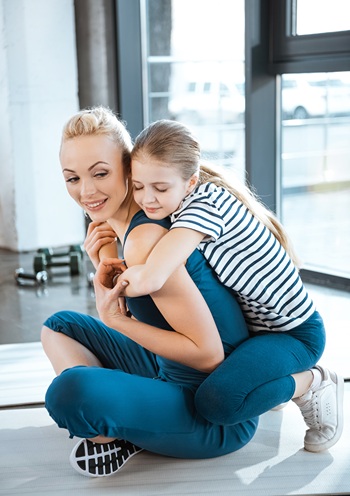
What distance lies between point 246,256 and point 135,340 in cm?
32

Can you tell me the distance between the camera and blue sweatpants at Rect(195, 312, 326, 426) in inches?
66.4

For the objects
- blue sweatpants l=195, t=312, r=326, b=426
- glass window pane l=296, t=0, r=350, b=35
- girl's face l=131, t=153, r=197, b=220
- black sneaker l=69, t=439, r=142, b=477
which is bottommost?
black sneaker l=69, t=439, r=142, b=477

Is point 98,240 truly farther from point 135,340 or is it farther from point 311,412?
point 311,412

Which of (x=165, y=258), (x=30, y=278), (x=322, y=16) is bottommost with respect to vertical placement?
(x=30, y=278)

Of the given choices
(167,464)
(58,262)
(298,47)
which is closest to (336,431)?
(167,464)

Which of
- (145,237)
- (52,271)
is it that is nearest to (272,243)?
(145,237)

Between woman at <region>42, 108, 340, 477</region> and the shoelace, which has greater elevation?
woman at <region>42, 108, 340, 477</region>

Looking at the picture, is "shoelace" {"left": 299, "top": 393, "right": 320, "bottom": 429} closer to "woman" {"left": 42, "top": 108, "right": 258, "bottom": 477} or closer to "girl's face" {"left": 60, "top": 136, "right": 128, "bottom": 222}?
"woman" {"left": 42, "top": 108, "right": 258, "bottom": 477}

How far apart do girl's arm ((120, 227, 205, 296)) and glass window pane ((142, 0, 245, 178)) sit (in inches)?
115

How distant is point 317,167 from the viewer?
4.37 m

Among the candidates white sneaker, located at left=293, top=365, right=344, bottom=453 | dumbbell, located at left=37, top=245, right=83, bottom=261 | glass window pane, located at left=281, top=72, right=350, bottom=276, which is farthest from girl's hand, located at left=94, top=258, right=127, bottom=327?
dumbbell, located at left=37, top=245, right=83, bottom=261

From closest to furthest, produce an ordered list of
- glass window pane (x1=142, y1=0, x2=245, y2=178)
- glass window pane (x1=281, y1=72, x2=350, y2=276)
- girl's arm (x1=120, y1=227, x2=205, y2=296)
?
girl's arm (x1=120, y1=227, x2=205, y2=296), glass window pane (x1=281, y1=72, x2=350, y2=276), glass window pane (x1=142, y1=0, x2=245, y2=178)

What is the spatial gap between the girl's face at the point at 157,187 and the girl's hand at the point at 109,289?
0.18 m

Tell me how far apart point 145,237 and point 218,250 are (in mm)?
169
